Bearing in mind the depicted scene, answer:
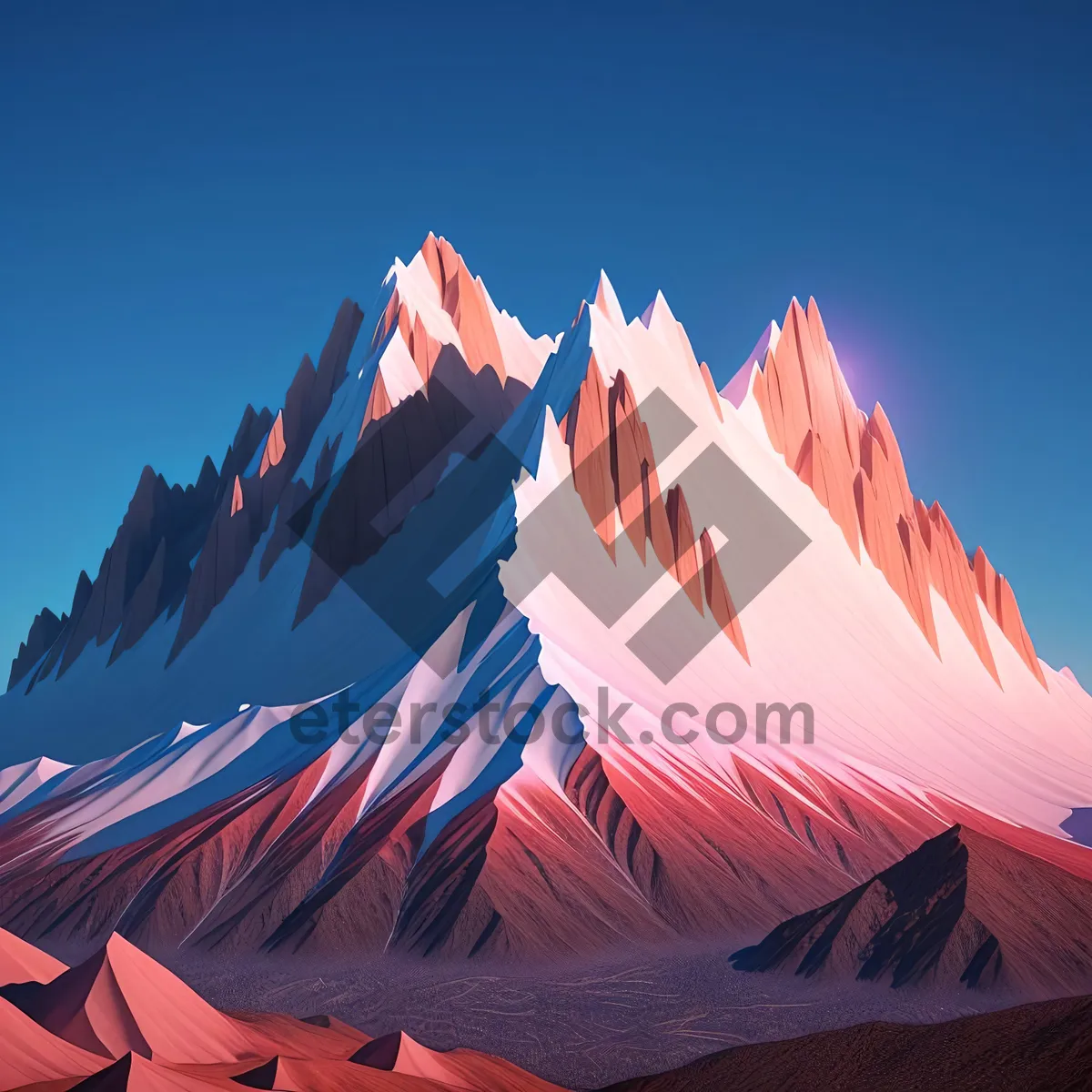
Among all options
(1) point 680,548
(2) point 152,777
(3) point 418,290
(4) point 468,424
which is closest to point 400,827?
(2) point 152,777

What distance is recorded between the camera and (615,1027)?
43500mm

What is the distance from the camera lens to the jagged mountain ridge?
200ft

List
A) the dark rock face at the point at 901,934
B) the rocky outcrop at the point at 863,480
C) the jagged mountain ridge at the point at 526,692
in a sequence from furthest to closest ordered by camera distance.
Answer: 1. the rocky outcrop at the point at 863,480
2. the jagged mountain ridge at the point at 526,692
3. the dark rock face at the point at 901,934

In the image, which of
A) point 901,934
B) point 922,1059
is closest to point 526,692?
point 901,934

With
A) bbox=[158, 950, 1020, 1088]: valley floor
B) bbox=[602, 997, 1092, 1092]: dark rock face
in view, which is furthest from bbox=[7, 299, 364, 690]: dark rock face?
bbox=[602, 997, 1092, 1092]: dark rock face

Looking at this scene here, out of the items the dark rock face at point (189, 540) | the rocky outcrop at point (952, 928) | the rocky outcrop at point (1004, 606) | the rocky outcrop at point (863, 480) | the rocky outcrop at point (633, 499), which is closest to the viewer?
the rocky outcrop at point (952, 928)

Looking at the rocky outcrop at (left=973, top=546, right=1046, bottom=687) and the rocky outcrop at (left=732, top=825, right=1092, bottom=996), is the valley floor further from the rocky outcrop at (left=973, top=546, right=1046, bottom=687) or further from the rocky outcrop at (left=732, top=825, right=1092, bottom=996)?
the rocky outcrop at (left=973, top=546, right=1046, bottom=687)

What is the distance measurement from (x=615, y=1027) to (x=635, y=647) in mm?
44130

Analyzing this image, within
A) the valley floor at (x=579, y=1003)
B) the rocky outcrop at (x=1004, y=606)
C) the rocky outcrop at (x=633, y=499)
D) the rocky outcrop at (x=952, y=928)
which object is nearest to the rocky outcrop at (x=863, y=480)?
the rocky outcrop at (x=1004, y=606)

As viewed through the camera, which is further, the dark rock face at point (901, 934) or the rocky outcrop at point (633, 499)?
the rocky outcrop at point (633, 499)

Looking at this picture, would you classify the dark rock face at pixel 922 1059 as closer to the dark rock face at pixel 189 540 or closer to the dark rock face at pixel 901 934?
the dark rock face at pixel 901 934

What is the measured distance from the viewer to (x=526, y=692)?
72.2 metres

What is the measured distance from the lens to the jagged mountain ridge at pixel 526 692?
61.0 metres

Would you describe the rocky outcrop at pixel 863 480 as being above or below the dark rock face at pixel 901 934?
above
